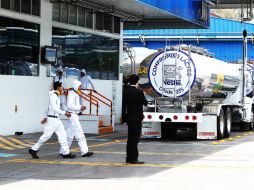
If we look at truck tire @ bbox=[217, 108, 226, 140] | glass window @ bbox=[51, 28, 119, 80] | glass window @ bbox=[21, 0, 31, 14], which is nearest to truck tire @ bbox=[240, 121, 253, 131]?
truck tire @ bbox=[217, 108, 226, 140]

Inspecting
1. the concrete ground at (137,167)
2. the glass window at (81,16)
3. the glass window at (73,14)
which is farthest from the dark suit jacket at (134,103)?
the glass window at (81,16)

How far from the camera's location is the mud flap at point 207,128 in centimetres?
2089

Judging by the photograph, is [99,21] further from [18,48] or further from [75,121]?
[75,121]

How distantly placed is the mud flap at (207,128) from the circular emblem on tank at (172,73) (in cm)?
135

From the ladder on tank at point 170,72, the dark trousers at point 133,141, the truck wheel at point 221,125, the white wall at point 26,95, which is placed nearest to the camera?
the dark trousers at point 133,141

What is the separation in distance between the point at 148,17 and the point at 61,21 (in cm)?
684

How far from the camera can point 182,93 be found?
2025 cm

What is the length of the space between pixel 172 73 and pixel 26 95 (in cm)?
558

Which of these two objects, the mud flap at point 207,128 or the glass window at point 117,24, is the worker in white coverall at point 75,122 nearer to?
the mud flap at point 207,128

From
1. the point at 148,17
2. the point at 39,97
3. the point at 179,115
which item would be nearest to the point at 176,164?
the point at 179,115

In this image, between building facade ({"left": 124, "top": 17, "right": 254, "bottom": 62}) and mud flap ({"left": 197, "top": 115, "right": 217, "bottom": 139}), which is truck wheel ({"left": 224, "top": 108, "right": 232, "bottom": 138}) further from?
building facade ({"left": 124, "top": 17, "right": 254, "bottom": 62})

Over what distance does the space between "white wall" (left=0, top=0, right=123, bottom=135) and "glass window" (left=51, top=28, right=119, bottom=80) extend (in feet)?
2.87

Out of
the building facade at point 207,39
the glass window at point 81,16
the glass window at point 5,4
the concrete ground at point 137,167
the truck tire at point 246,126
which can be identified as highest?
the building facade at point 207,39

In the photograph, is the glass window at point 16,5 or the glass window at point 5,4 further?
the glass window at point 16,5
